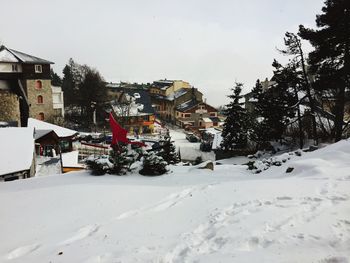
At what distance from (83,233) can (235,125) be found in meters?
24.6

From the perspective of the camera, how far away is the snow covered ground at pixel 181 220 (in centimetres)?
502

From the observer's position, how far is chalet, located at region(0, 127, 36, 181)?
46.8 feet

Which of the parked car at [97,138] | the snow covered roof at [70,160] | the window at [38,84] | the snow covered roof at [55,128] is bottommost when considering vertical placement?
the snow covered roof at [70,160]

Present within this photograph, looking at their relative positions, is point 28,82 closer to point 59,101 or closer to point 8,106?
point 59,101

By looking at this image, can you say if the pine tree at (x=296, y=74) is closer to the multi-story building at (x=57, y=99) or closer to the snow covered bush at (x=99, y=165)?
the snow covered bush at (x=99, y=165)

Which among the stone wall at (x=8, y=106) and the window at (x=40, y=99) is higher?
the window at (x=40, y=99)

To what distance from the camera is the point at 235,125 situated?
29281 mm

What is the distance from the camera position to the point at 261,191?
8273 millimetres

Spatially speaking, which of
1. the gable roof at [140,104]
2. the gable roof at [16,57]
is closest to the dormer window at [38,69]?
the gable roof at [16,57]

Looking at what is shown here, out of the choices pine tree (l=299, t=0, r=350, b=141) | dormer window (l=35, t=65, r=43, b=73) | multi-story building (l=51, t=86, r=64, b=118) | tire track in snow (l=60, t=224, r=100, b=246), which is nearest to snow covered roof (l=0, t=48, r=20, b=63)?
dormer window (l=35, t=65, r=43, b=73)

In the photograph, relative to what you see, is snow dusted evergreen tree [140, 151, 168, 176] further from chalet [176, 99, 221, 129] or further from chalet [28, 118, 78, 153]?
chalet [176, 99, 221, 129]

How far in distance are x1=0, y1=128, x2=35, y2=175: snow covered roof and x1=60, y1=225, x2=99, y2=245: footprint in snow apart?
9542 mm

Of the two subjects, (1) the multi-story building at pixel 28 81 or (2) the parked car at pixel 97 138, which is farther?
(2) the parked car at pixel 97 138

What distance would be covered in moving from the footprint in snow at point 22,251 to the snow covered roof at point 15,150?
31.3ft
